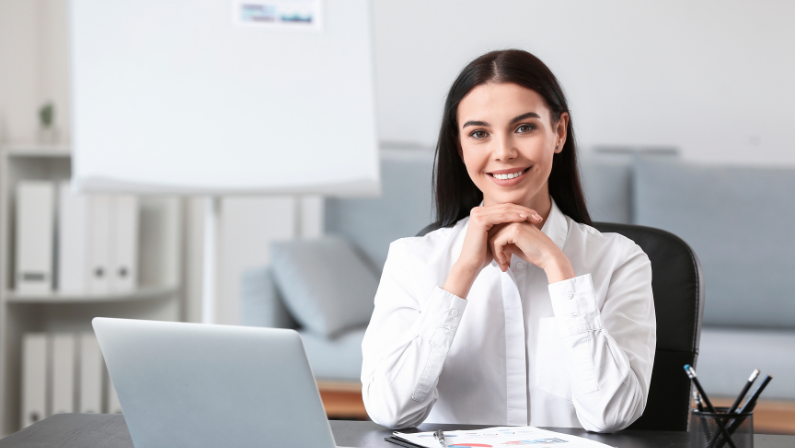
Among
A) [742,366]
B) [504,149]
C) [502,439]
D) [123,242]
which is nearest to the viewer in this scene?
[502,439]

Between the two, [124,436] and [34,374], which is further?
[34,374]

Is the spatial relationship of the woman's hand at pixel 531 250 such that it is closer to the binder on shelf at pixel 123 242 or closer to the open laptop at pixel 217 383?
the open laptop at pixel 217 383

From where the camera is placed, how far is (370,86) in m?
1.62

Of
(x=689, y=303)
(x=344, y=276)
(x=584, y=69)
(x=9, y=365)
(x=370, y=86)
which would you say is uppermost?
(x=584, y=69)

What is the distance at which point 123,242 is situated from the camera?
2.50 meters

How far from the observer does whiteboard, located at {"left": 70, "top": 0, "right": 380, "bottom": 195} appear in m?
1.51

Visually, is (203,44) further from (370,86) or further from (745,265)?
(745,265)

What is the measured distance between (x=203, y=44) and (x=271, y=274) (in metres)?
0.92

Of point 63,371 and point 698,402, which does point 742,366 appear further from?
point 63,371

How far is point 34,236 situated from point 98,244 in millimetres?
207

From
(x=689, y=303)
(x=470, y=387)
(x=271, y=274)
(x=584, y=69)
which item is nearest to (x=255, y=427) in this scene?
(x=470, y=387)

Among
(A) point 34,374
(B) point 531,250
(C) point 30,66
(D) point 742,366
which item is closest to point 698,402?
(B) point 531,250

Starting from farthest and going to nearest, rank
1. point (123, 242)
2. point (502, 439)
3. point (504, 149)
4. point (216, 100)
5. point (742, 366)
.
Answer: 1. point (123, 242)
2. point (742, 366)
3. point (216, 100)
4. point (504, 149)
5. point (502, 439)

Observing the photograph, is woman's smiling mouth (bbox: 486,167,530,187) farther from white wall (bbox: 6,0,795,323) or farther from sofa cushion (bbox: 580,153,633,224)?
white wall (bbox: 6,0,795,323)
